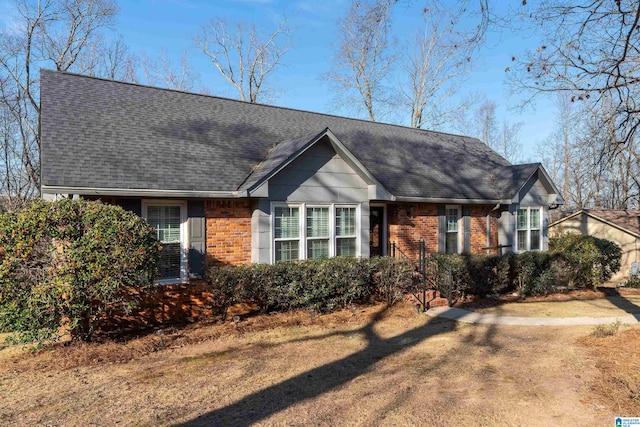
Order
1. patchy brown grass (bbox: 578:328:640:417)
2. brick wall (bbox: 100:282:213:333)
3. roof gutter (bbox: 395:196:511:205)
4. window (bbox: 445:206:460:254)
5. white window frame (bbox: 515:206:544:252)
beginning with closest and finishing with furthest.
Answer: patchy brown grass (bbox: 578:328:640:417) → brick wall (bbox: 100:282:213:333) → roof gutter (bbox: 395:196:511:205) → window (bbox: 445:206:460:254) → white window frame (bbox: 515:206:544:252)

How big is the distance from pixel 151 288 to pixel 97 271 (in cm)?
106

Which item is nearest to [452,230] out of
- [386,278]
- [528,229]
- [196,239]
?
[528,229]

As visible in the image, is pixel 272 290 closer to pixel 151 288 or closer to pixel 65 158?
pixel 151 288

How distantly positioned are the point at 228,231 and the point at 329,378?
458 centimetres

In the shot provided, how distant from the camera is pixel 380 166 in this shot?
41.8 feet

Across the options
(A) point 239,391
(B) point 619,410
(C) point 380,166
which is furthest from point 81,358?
(C) point 380,166

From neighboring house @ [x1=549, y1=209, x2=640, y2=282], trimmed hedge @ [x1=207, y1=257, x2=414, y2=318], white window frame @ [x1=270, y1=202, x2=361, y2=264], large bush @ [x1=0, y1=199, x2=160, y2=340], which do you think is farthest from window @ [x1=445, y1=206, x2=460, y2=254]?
neighboring house @ [x1=549, y1=209, x2=640, y2=282]

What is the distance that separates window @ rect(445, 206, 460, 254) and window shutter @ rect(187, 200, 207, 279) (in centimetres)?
793

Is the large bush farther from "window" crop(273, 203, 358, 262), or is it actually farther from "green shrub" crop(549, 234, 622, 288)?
"green shrub" crop(549, 234, 622, 288)

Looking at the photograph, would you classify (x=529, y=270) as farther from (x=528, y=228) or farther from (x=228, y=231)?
(x=228, y=231)

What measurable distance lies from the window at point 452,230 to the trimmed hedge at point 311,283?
12.8ft

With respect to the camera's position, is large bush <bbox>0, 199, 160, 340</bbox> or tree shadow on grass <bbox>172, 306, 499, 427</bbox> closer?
tree shadow on grass <bbox>172, 306, 499, 427</bbox>

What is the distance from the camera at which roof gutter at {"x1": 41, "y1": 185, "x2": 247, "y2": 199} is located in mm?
7215

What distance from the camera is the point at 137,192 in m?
Answer: 7.82
